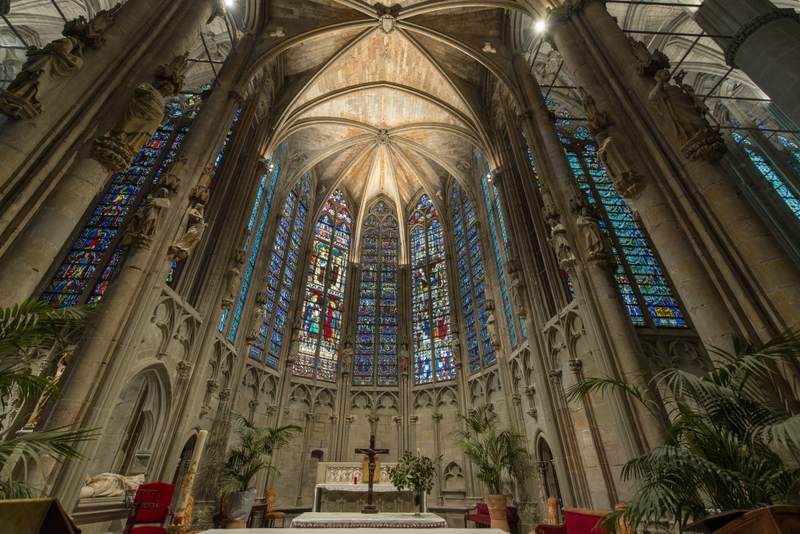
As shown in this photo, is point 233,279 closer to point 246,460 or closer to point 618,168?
point 246,460

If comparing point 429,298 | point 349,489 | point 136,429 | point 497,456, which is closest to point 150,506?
point 136,429

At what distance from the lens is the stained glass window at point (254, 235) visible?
12047 millimetres

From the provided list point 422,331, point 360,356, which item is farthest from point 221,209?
point 422,331

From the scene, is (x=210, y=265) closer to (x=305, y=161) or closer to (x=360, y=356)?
(x=360, y=356)

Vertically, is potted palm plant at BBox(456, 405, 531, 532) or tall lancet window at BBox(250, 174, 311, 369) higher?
tall lancet window at BBox(250, 174, 311, 369)

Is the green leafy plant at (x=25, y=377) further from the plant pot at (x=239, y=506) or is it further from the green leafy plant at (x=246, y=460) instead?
the plant pot at (x=239, y=506)

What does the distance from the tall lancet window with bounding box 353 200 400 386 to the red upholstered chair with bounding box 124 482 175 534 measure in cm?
1018

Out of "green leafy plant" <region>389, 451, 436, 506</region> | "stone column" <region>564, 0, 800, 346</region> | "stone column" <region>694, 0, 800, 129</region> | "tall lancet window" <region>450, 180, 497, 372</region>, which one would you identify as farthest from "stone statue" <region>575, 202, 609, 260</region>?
"tall lancet window" <region>450, 180, 497, 372</region>

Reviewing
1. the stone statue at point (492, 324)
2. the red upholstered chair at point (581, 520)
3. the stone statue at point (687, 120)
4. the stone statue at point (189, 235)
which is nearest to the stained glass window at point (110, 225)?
the stone statue at point (189, 235)

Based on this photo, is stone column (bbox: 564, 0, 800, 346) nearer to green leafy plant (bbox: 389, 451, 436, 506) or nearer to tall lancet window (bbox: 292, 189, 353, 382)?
green leafy plant (bbox: 389, 451, 436, 506)

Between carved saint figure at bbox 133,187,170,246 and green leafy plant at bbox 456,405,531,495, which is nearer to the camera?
carved saint figure at bbox 133,187,170,246

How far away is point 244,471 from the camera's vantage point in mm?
9555

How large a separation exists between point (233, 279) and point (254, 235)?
3655mm

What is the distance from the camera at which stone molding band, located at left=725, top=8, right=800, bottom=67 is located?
15.9 ft
